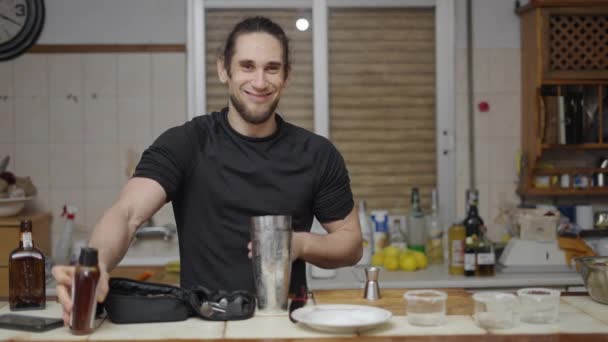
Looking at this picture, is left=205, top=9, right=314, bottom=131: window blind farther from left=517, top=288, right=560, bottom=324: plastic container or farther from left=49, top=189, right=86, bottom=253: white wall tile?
left=517, top=288, right=560, bottom=324: plastic container

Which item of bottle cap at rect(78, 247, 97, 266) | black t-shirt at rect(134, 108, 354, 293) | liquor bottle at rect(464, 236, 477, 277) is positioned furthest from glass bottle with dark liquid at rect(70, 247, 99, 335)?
liquor bottle at rect(464, 236, 477, 277)

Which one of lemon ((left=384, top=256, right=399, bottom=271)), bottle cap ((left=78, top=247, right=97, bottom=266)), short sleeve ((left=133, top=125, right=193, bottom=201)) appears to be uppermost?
short sleeve ((left=133, top=125, right=193, bottom=201))

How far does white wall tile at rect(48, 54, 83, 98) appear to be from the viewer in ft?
12.8

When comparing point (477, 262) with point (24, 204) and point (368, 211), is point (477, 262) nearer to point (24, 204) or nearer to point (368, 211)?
point (368, 211)

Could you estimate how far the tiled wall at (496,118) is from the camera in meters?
4.00

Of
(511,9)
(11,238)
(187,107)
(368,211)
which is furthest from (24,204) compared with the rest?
(511,9)

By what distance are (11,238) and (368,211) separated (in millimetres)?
1729

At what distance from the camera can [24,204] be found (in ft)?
12.4

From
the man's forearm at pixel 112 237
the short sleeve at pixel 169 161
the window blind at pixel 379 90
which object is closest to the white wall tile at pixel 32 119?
the window blind at pixel 379 90

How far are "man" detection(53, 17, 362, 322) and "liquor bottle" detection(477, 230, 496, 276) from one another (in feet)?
4.03

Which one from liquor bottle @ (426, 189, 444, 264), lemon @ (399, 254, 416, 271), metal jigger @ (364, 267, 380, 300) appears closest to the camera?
metal jigger @ (364, 267, 380, 300)

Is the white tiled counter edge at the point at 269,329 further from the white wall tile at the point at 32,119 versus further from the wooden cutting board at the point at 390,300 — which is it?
the white wall tile at the point at 32,119

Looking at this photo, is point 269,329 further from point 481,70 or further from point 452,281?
point 481,70

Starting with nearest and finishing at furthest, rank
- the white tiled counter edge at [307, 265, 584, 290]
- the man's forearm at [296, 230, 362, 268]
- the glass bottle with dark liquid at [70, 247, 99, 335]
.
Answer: the glass bottle with dark liquid at [70, 247, 99, 335], the man's forearm at [296, 230, 362, 268], the white tiled counter edge at [307, 265, 584, 290]
